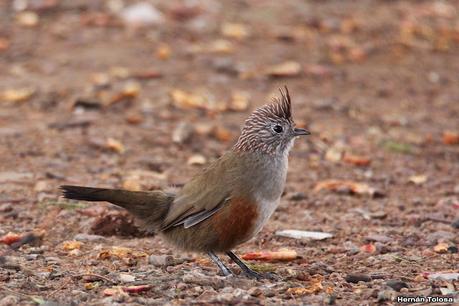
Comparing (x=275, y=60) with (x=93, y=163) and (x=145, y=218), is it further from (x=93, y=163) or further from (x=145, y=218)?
(x=145, y=218)

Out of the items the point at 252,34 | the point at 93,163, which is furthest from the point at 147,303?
the point at 252,34

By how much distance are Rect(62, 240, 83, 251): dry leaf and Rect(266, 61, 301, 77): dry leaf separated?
5163 millimetres

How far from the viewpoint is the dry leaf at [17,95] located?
33.3 ft

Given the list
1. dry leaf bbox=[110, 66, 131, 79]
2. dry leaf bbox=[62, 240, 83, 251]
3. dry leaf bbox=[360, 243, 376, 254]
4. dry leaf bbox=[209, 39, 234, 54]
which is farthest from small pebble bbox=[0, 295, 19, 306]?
dry leaf bbox=[209, 39, 234, 54]

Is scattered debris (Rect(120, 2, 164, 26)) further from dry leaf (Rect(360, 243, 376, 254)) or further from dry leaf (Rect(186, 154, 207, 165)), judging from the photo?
dry leaf (Rect(360, 243, 376, 254))

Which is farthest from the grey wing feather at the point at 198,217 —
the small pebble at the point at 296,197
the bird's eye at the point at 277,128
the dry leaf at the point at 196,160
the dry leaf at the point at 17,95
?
the dry leaf at the point at 17,95

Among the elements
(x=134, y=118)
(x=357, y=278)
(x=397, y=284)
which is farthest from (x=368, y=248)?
(x=134, y=118)

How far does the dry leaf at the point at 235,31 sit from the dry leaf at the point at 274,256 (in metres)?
6.07

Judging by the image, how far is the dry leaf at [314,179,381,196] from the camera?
27.6ft

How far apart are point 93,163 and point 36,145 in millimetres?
628

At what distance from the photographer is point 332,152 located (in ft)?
31.3

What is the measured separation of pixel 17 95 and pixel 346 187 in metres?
3.83

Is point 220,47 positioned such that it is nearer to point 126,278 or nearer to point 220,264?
point 220,264

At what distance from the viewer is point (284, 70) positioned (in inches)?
452
